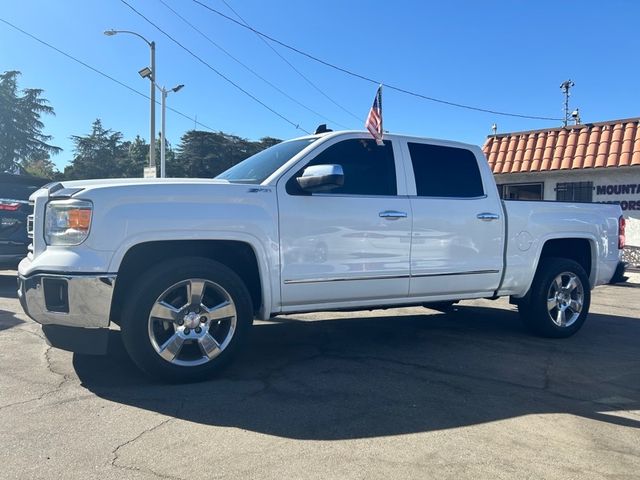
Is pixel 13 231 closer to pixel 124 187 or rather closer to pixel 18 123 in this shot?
pixel 124 187

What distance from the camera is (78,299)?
12.2ft

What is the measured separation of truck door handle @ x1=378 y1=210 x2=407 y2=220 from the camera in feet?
15.7

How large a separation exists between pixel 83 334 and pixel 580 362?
172 inches

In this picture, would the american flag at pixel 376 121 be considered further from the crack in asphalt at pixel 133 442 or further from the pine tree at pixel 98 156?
the pine tree at pixel 98 156

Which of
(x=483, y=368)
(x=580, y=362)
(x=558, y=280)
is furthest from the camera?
(x=558, y=280)

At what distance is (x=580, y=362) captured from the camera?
5105mm

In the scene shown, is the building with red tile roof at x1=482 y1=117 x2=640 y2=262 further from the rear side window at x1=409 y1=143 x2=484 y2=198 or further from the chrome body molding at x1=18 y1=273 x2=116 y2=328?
the chrome body molding at x1=18 y1=273 x2=116 y2=328

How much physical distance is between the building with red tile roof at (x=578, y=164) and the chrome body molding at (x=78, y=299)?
11.6m

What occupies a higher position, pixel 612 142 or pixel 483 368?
pixel 612 142

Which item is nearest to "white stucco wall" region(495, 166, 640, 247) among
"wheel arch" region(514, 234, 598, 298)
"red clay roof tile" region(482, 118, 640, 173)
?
"red clay roof tile" region(482, 118, 640, 173)

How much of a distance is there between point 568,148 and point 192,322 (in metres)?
13.0

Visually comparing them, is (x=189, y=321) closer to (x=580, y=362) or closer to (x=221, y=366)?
(x=221, y=366)

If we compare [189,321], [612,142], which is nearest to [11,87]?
[612,142]

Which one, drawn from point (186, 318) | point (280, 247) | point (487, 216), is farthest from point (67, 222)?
point (487, 216)
